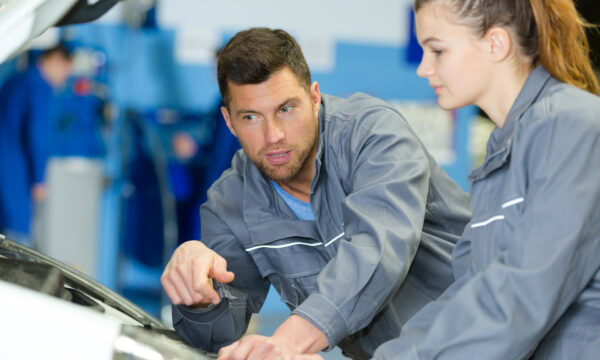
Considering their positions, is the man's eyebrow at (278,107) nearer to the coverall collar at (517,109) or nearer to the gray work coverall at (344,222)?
the gray work coverall at (344,222)

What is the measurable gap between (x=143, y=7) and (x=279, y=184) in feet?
9.26

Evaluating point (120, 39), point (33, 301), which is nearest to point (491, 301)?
point (33, 301)

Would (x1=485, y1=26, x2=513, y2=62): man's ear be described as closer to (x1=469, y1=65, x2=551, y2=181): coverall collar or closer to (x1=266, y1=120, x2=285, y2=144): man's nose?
(x1=469, y1=65, x2=551, y2=181): coverall collar

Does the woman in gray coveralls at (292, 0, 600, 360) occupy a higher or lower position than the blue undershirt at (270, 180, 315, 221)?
higher

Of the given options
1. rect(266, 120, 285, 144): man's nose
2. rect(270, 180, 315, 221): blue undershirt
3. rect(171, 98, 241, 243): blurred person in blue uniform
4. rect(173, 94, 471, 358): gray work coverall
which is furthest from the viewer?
rect(171, 98, 241, 243): blurred person in blue uniform

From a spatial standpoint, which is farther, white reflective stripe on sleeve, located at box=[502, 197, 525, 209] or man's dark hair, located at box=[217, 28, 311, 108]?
man's dark hair, located at box=[217, 28, 311, 108]

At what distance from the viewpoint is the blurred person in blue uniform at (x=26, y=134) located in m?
4.16

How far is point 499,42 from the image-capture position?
3.61 ft

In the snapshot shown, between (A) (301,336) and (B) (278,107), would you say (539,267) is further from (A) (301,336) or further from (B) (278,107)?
(B) (278,107)

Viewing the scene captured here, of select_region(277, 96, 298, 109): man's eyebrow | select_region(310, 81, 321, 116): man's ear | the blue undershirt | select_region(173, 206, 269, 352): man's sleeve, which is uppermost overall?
select_region(277, 96, 298, 109): man's eyebrow

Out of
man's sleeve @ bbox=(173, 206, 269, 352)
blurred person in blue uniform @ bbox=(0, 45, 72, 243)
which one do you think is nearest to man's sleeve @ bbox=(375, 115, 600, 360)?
man's sleeve @ bbox=(173, 206, 269, 352)

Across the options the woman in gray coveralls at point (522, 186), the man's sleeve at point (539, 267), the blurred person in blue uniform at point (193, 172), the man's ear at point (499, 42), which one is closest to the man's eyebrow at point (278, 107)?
the woman in gray coveralls at point (522, 186)

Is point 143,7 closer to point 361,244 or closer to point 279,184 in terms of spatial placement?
point 279,184

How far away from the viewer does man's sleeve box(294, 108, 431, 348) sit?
1285 millimetres
